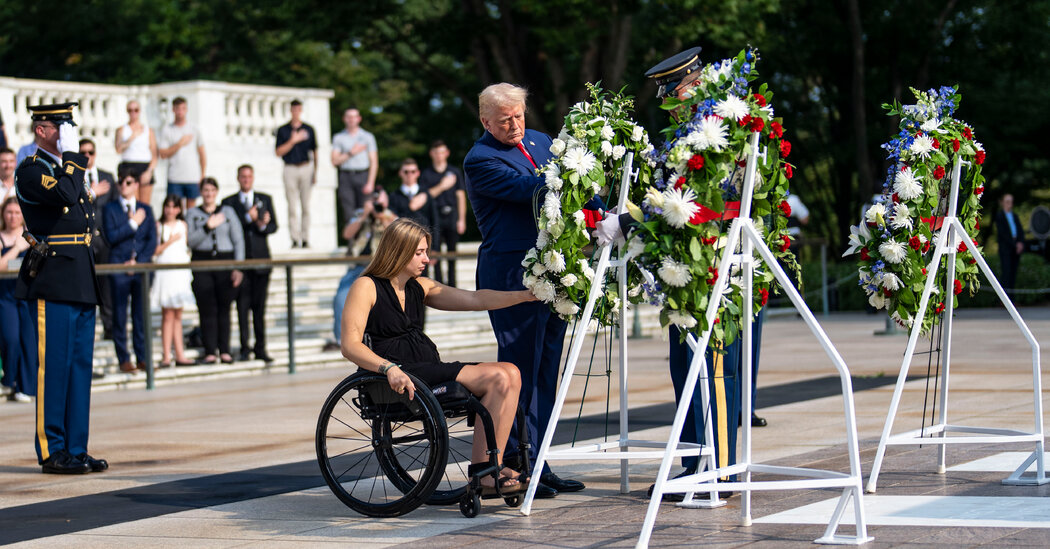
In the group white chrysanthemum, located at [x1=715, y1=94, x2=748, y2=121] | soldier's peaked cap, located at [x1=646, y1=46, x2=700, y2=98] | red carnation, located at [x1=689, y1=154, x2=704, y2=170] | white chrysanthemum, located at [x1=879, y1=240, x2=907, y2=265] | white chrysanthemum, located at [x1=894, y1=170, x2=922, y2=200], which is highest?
soldier's peaked cap, located at [x1=646, y1=46, x2=700, y2=98]

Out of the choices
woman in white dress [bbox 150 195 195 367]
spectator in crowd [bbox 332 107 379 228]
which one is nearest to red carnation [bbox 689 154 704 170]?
woman in white dress [bbox 150 195 195 367]

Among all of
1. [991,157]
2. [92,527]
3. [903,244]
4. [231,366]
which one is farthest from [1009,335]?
[991,157]

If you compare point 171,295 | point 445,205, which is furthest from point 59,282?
point 445,205

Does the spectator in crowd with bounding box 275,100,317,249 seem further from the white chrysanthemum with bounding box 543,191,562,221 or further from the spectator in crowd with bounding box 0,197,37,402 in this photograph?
the white chrysanthemum with bounding box 543,191,562,221

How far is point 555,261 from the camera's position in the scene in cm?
627

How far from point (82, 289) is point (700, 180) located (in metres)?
4.46

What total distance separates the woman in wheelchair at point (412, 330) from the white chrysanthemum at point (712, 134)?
4.08 feet

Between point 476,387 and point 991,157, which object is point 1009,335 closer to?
point 476,387

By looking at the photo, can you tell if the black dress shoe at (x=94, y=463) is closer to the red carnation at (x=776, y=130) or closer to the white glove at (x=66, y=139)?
the white glove at (x=66, y=139)

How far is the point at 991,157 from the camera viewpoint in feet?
101

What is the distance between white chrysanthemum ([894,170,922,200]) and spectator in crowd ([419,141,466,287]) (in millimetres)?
10759

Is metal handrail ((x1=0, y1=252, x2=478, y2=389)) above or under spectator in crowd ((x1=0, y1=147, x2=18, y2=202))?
under

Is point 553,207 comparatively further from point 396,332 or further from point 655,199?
point 396,332

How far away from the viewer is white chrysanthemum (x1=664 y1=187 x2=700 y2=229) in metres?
5.64
